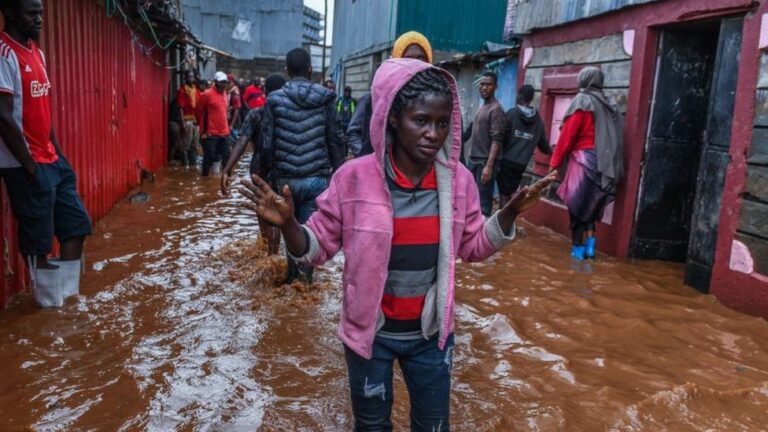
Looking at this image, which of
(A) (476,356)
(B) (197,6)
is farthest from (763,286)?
(B) (197,6)

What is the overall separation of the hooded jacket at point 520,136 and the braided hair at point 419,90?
17.9 ft

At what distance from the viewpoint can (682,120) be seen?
6516mm

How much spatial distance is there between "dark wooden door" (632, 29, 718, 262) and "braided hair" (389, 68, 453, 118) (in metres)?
5.04

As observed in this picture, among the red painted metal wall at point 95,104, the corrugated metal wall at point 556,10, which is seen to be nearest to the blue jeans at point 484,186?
the corrugated metal wall at point 556,10

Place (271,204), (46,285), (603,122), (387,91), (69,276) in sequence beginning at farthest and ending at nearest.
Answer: (603,122) < (69,276) < (46,285) < (387,91) < (271,204)

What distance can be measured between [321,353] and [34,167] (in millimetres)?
2197

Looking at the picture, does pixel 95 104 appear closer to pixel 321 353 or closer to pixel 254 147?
pixel 254 147

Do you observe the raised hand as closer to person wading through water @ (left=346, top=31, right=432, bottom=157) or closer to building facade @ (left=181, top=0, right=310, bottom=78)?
person wading through water @ (left=346, top=31, right=432, bottom=157)

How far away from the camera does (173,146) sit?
14.7 metres

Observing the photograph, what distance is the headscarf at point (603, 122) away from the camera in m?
Answer: 6.42

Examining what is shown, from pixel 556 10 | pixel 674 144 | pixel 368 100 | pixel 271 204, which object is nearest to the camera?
pixel 271 204

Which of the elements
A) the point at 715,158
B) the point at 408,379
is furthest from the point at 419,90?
the point at 715,158

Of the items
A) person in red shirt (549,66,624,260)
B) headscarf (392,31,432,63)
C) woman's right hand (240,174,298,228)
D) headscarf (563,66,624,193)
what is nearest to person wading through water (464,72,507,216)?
person in red shirt (549,66,624,260)

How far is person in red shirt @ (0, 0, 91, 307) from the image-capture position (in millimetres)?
3828
